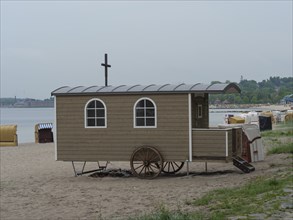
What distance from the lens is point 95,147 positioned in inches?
635

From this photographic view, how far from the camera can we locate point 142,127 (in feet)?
51.6

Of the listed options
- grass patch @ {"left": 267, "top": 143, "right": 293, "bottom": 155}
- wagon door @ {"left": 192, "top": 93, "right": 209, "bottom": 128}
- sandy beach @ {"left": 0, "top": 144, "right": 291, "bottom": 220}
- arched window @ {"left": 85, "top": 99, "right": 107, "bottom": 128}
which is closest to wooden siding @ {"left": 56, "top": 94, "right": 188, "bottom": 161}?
arched window @ {"left": 85, "top": 99, "right": 107, "bottom": 128}

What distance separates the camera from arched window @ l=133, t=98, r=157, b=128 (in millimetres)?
15609

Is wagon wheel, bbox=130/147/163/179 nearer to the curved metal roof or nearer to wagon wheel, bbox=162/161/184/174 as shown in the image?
wagon wheel, bbox=162/161/184/174

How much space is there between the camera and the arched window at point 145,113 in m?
15.6

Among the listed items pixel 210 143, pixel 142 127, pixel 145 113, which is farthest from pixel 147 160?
pixel 210 143

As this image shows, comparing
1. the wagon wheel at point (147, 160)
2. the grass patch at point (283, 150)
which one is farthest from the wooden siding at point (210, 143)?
the grass patch at point (283, 150)

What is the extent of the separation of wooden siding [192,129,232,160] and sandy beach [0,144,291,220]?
636mm

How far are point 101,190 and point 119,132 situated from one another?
239 centimetres

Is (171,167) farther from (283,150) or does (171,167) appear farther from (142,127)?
(283,150)

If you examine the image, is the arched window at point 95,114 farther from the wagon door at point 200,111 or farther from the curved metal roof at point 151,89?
the wagon door at point 200,111

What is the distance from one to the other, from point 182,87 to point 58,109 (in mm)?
3771

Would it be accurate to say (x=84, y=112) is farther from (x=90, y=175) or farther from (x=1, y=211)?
(x=1, y=211)

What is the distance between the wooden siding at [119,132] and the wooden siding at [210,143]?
10.8 inches
